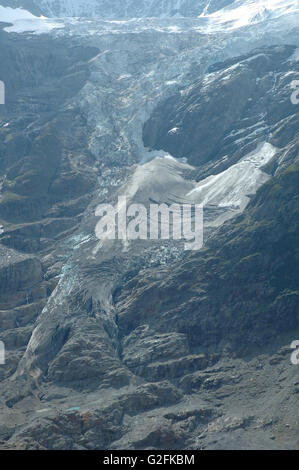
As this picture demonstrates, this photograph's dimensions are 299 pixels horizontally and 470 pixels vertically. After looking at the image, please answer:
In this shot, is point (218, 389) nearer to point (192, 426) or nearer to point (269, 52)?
point (192, 426)

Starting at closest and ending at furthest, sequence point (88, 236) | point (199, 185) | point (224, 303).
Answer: point (224, 303), point (88, 236), point (199, 185)

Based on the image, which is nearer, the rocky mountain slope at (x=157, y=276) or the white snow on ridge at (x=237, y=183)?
the rocky mountain slope at (x=157, y=276)

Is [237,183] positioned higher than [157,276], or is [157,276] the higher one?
[237,183]

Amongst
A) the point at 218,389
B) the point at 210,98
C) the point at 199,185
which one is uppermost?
the point at 210,98

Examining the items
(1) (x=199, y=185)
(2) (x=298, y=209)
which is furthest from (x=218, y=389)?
(1) (x=199, y=185)

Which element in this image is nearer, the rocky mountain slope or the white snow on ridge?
the rocky mountain slope

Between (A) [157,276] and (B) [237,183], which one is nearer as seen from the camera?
(A) [157,276]
